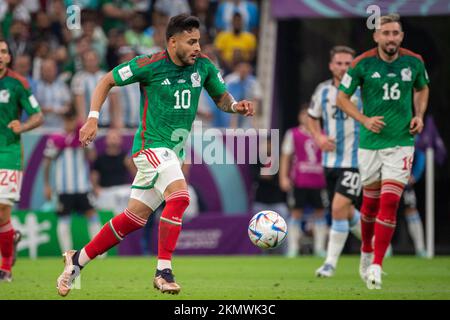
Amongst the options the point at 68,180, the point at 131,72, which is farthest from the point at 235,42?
the point at 131,72

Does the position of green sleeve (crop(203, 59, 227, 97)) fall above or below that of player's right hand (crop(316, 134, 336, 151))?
above

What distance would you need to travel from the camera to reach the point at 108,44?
1878 cm

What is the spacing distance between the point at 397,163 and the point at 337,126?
2.14 m

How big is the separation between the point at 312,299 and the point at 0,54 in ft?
15.1

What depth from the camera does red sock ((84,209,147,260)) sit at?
848 centimetres

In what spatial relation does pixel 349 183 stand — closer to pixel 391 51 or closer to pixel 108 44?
pixel 391 51

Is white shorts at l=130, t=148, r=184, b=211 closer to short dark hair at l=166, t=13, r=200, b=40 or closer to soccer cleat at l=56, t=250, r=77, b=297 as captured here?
soccer cleat at l=56, t=250, r=77, b=297

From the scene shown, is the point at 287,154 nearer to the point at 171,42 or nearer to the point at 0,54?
the point at 0,54

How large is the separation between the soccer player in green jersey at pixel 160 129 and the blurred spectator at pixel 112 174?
8058 mm

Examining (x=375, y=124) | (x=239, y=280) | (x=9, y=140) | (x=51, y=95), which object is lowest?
(x=239, y=280)

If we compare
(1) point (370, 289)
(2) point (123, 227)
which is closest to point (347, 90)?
(1) point (370, 289)

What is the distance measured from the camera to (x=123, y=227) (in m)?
8.51

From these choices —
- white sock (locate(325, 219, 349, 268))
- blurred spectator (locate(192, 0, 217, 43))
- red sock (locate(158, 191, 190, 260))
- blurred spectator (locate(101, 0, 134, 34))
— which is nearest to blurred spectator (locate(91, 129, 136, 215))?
blurred spectator (locate(101, 0, 134, 34))

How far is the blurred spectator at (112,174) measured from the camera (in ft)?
54.8
